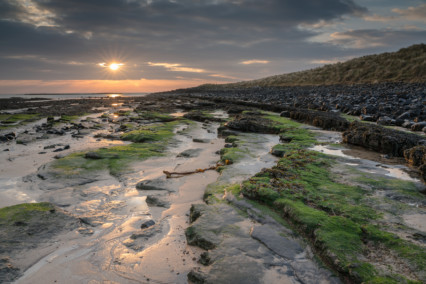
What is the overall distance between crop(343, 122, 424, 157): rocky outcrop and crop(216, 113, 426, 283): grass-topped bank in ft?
8.21

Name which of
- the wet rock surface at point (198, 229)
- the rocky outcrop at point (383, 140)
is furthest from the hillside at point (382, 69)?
the wet rock surface at point (198, 229)

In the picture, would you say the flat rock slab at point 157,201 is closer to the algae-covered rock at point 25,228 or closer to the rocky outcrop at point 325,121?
the algae-covered rock at point 25,228

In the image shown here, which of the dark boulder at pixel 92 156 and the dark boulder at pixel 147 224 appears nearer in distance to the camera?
the dark boulder at pixel 147 224

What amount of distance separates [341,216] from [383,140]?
5.21 metres

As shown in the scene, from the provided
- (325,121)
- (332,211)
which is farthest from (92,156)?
(325,121)

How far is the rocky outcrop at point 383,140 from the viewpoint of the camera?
24.6 ft

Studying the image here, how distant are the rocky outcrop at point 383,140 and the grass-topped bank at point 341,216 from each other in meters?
2.50

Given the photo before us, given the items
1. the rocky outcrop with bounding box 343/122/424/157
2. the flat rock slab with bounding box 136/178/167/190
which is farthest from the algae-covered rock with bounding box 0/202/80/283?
the rocky outcrop with bounding box 343/122/424/157

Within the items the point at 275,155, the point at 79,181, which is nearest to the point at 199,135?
the point at 275,155

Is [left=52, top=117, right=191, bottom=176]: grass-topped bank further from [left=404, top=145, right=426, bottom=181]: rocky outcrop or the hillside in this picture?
the hillside

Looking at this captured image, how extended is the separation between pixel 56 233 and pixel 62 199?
1485mm

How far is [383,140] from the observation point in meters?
7.85

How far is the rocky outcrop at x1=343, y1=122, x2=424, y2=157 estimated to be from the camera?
7.51m

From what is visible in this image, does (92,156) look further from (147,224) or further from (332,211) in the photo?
(332,211)
